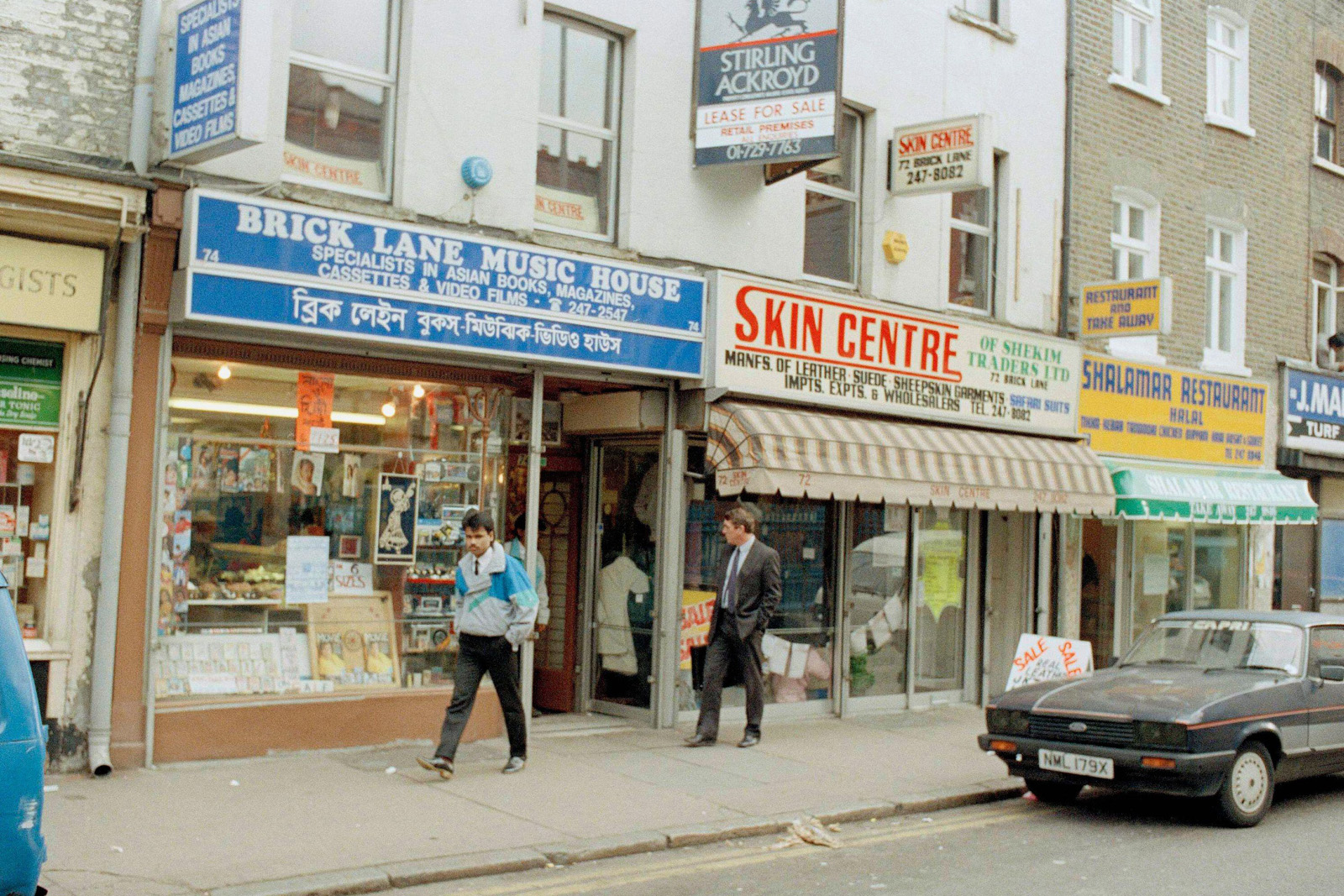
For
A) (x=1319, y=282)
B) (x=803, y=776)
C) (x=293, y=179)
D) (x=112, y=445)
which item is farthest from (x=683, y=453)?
(x=1319, y=282)

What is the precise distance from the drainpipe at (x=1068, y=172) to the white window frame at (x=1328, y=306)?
239 inches

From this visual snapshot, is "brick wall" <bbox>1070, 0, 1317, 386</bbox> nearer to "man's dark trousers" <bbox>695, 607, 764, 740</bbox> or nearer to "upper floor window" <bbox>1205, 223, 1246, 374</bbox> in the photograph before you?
"upper floor window" <bbox>1205, 223, 1246, 374</bbox>

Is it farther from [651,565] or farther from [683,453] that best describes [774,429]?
[651,565]

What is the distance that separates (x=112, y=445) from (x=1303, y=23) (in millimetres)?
18136

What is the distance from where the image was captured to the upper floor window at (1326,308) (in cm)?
1941

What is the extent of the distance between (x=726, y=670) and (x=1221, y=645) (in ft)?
12.5

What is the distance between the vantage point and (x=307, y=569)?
31.9ft

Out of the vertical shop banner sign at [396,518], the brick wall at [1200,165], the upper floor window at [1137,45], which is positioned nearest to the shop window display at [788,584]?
the vertical shop banner sign at [396,518]

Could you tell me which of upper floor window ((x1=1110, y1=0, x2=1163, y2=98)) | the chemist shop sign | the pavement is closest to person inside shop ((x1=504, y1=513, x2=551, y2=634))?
the pavement

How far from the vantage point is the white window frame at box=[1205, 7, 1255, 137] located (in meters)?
17.6

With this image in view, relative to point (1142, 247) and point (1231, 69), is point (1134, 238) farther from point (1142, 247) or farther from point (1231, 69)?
point (1231, 69)

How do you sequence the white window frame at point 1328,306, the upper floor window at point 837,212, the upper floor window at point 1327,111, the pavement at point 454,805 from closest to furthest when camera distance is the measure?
the pavement at point 454,805, the upper floor window at point 837,212, the white window frame at point 1328,306, the upper floor window at point 1327,111

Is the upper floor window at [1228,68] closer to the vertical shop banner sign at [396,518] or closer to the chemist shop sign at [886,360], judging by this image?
the chemist shop sign at [886,360]

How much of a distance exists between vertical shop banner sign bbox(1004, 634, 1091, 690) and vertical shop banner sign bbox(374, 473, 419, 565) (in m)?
5.44
